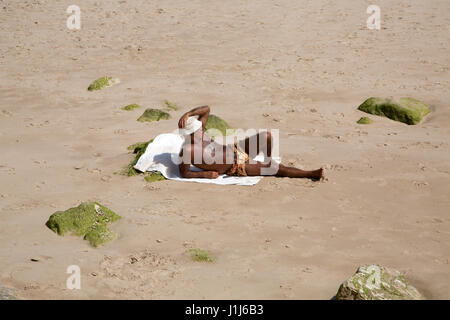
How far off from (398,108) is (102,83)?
5.67 metres

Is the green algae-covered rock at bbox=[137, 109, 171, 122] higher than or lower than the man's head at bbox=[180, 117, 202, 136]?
lower

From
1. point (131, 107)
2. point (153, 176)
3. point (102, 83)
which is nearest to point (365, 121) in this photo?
point (153, 176)

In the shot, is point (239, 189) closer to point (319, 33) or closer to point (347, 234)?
point (347, 234)

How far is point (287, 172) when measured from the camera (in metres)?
6.57

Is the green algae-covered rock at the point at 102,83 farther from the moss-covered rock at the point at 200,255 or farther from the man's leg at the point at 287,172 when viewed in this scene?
the moss-covered rock at the point at 200,255

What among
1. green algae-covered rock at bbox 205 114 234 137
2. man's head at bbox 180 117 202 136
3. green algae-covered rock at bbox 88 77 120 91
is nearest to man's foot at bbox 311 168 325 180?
man's head at bbox 180 117 202 136

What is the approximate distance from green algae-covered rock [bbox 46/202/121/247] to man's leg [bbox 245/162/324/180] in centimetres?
181

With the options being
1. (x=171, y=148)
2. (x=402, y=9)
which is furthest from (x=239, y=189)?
(x=402, y=9)

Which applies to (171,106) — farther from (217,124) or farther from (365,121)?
(365,121)

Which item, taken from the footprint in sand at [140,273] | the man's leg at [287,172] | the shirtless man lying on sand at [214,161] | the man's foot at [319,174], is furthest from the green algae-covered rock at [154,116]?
the footprint in sand at [140,273]

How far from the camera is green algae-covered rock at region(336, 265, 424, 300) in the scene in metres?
3.89

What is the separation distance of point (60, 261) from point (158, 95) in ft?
19.5

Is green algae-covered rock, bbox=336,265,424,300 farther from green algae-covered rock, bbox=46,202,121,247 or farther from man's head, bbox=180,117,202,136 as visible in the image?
man's head, bbox=180,117,202,136
